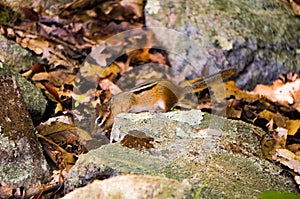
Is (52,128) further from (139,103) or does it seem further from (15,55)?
(15,55)

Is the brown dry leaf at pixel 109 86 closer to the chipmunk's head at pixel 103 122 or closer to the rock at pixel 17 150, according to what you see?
the chipmunk's head at pixel 103 122

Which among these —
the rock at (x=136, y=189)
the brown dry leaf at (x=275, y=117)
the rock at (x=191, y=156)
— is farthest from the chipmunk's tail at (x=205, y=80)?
the rock at (x=136, y=189)

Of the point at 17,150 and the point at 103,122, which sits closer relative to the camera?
the point at 17,150

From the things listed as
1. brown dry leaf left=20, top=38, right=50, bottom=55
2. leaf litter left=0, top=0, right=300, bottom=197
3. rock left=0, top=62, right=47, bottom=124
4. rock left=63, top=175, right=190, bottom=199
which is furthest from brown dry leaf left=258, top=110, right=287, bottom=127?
rock left=63, top=175, right=190, bottom=199

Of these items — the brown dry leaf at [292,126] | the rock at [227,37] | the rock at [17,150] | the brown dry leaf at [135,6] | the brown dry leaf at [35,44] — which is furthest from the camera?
the brown dry leaf at [135,6]

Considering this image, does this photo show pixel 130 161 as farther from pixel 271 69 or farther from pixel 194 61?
pixel 271 69

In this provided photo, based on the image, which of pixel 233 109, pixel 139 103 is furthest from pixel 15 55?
pixel 233 109

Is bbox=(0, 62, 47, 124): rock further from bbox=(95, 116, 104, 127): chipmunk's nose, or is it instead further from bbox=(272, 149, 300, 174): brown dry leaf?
bbox=(272, 149, 300, 174): brown dry leaf
